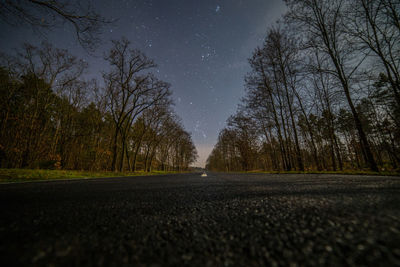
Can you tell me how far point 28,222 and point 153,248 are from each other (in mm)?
1032

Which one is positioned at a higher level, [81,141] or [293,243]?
[81,141]

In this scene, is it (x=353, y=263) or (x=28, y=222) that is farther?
(x=28, y=222)

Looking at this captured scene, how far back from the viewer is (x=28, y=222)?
1008mm

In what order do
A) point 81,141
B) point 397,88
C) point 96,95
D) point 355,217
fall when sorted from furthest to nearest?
point 81,141
point 96,95
point 397,88
point 355,217

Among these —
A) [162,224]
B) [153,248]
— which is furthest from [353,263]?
[162,224]

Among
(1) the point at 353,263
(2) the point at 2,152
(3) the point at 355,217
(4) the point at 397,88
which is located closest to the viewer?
(1) the point at 353,263

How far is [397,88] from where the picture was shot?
6.32 m

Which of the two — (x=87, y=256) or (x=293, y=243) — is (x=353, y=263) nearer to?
(x=293, y=243)

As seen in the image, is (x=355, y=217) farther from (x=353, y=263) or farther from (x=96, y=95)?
(x=96, y=95)

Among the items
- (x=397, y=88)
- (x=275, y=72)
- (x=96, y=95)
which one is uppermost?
(x=96, y=95)

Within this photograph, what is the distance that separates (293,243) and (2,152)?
20.9 metres

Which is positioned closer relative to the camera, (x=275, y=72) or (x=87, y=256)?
(x=87, y=256)

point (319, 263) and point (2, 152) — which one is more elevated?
point (2, 152)

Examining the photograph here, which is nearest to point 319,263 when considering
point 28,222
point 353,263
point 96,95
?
point 353,263
